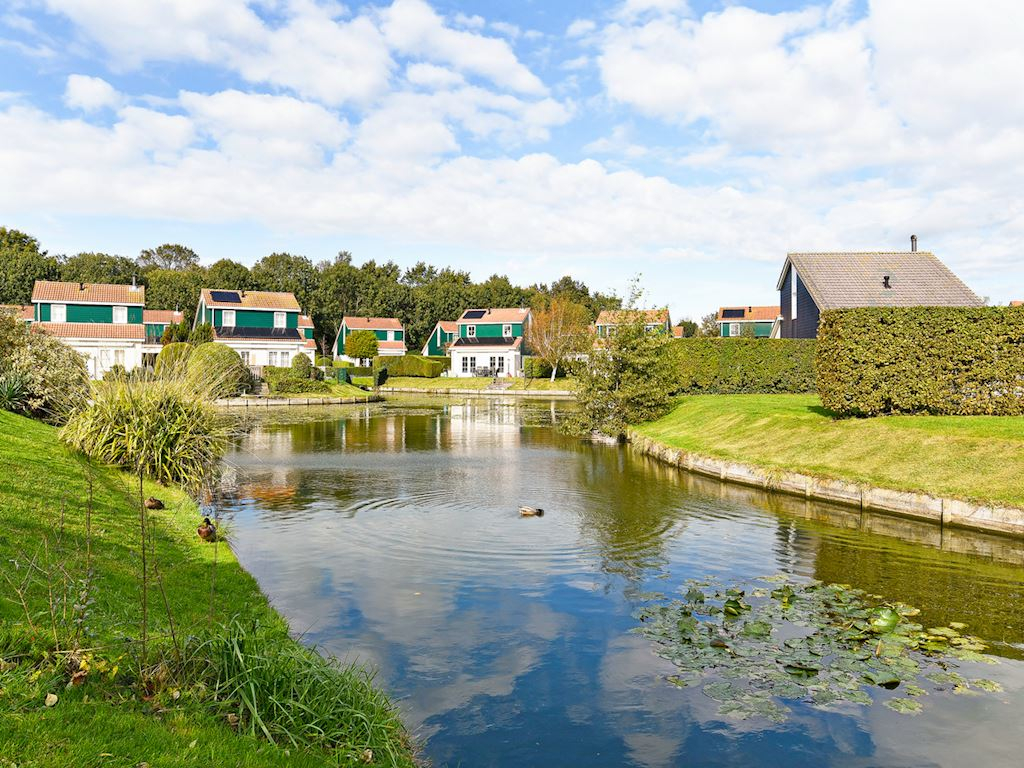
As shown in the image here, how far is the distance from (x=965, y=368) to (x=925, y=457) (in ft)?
14.6

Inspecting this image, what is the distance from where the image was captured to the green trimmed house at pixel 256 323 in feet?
196

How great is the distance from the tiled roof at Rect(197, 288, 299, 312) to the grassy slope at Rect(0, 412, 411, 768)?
1982 inches

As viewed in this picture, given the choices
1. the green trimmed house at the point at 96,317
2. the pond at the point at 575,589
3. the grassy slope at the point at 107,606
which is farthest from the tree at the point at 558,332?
the grassy slope at the point at 107,606

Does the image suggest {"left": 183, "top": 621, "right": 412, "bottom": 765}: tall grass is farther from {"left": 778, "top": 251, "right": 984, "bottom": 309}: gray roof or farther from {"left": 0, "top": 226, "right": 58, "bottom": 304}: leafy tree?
{"left": 0, "top": 226, "right": 58, "bottom": 304}: leafy tree

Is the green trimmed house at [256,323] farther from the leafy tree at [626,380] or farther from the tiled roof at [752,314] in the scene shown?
the tiled roof at [752,314]

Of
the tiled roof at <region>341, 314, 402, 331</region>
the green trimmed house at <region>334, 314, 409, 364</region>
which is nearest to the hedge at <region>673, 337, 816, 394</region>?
the green trimmed house at <region>334, 314, 409, 364</region>

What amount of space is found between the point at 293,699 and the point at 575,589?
5.29 metres

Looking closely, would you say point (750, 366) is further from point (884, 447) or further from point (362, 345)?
point (362, 345)

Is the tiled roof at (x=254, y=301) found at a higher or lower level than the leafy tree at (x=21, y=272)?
lower

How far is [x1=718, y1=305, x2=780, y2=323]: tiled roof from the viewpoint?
8056 centimetres

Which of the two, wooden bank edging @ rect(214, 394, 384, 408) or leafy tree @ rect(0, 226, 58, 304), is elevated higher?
leafy tree @ rect(0, 226, 58, 304)

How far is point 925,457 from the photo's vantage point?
618 inches

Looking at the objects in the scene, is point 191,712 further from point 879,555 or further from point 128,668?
point 879,555

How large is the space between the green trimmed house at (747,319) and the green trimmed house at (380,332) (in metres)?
37.1
